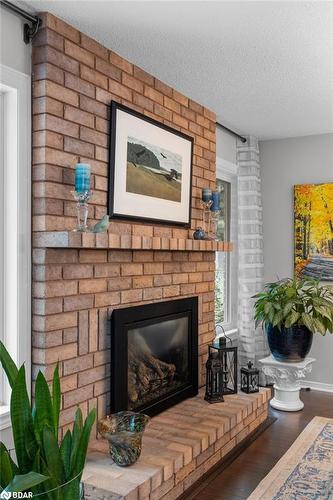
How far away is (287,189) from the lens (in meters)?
5.16

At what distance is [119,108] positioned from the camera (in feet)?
9.68

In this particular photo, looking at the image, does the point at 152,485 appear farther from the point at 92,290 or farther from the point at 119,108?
the point at 119,108

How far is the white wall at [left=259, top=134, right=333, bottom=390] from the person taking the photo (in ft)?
16.2

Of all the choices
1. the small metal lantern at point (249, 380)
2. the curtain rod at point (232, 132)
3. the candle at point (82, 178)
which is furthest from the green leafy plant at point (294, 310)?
the candle at point (82, 178)

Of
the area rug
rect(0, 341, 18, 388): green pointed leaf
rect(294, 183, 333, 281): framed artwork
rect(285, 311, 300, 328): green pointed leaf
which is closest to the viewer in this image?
rect(0, 341, 18, 388): green pointed leaf

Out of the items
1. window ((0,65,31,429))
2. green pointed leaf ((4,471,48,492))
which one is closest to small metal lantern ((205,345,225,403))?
window ((0,65,31,429))

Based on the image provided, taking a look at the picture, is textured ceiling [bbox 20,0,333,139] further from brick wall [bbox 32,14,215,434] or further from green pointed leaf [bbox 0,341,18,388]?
green pointed leaf [bbox 0,341,18,388]

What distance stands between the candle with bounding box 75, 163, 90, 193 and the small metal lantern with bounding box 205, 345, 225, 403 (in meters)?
1.68

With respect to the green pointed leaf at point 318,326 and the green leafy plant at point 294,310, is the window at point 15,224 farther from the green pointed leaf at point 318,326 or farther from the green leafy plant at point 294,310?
the green pointed leaf at point 318,326

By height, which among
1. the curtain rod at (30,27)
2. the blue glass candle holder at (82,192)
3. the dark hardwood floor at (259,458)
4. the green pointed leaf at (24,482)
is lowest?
the dark hardwood floor at (259,458)

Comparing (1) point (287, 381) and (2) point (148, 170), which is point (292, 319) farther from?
(2) point (148, 170)

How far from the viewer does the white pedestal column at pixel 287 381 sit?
13.9 feet

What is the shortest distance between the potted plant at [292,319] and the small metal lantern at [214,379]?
32.5 inches

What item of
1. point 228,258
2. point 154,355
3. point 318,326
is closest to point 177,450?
point 154,355
